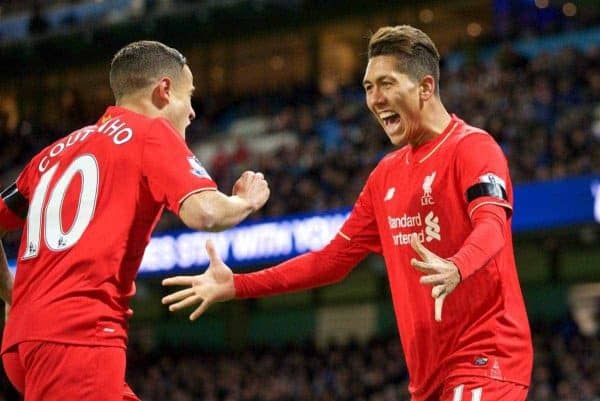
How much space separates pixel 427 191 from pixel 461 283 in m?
0.54

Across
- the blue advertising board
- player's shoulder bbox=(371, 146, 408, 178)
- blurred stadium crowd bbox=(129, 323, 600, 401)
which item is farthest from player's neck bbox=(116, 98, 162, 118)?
the blue advertising board

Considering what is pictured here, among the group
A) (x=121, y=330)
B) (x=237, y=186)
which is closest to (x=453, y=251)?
(x=237, y=186)

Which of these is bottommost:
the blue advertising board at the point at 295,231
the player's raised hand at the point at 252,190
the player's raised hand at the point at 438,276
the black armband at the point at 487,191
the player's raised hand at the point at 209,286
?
the player's raised hand at the point at 438,276

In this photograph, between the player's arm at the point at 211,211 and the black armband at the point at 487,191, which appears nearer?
the player's arm at the point at 211,211

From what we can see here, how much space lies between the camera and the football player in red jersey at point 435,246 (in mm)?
4668

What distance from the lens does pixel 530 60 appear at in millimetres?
19219

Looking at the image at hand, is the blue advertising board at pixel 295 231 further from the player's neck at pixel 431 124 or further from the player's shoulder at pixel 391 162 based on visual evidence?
the player's neck at pixel 431 124

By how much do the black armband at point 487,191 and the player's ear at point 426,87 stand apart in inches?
25.8

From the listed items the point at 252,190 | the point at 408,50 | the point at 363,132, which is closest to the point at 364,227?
the point at 408,50

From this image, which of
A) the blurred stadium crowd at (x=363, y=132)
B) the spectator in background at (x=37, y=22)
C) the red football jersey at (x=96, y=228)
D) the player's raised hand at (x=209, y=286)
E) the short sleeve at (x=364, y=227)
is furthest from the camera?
A: the spectator in background at (x=37, y=22)

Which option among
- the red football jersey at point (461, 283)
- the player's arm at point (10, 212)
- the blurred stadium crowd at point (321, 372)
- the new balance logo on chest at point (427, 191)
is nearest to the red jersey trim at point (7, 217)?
the player's arm at point (10, 212)

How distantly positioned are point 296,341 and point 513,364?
18022 millimetres

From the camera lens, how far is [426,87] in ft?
16.9

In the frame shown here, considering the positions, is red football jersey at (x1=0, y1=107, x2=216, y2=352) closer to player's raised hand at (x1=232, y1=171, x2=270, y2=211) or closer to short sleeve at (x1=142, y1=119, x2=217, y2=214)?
short sleeve at (x1=142, y1=119, x2=217, y2=214)
